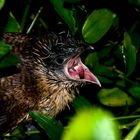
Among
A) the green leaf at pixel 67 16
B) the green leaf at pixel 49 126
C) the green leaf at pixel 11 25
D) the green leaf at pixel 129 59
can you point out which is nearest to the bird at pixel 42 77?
the green leaf at pixel 11 25

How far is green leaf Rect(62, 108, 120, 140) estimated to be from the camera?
1.01ft

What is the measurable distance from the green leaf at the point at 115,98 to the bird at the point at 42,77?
0.10m

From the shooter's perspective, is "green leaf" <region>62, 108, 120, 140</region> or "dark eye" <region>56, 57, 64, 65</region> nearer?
"green leaf" <region>62, 108, 120, 140</region>

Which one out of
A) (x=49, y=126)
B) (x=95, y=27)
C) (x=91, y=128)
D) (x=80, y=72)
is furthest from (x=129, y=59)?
(x=91, y=128)

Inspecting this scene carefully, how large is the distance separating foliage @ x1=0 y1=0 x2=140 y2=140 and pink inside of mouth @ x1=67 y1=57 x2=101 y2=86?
3cm

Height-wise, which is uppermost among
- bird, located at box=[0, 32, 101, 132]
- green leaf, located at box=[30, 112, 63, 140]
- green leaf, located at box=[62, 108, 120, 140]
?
green leaf, located at box=[62, 108, 120, 140]

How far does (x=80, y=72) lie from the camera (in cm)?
193

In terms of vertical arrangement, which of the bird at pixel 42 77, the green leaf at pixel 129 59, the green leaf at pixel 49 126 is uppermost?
the green leaf at pixel 49 126

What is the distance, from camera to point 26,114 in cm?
199

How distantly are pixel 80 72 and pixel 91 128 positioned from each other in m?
1.62

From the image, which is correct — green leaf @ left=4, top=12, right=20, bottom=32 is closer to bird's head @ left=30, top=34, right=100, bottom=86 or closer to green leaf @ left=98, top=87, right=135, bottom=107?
bird's head @ left=30, top=34, right=100, bottom=86

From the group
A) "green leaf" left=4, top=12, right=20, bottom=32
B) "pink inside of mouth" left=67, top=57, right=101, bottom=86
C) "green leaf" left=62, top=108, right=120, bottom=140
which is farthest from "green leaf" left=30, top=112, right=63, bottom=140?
"green leaf" left=4, top=12, right=20, bottom=32

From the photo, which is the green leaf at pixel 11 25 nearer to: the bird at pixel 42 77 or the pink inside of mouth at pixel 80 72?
→ the bird at pixel 42 77

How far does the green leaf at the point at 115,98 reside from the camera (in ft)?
6.17
